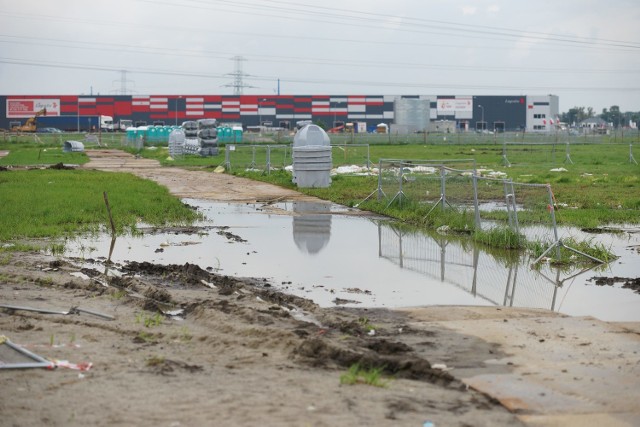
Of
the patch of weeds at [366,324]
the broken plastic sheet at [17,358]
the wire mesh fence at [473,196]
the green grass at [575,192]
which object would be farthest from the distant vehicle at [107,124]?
the broken plastic sheet at [17,358]

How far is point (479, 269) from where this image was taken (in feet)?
52.1

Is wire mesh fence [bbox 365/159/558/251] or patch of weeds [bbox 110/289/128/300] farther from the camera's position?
wire mesh fence [bbox 365/159/558/251]

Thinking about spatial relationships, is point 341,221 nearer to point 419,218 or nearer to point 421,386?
point 419,218

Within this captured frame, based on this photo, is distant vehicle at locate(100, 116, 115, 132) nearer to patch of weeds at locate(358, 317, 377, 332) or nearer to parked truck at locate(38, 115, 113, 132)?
parked truck at locate(38, 115, 113, 132)

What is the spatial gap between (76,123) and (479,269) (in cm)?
12472

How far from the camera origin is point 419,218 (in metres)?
23.3

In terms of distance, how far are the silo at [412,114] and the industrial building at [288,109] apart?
114 cm

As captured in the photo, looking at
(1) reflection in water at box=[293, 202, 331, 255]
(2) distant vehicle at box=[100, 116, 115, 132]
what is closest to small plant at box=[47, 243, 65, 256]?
(1) reflection in water at box=[293, 202, 331, 255]

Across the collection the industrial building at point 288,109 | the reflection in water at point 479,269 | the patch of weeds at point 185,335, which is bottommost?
the reflection in water at point 479,269

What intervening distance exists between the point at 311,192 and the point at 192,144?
34667 mm

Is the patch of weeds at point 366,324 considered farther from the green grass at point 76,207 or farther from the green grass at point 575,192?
the green grass at point 76,207

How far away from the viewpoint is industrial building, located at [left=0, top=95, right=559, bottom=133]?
13412cm

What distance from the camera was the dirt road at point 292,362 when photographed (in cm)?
711

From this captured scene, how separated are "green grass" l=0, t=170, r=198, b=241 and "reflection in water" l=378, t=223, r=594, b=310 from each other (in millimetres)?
6451
